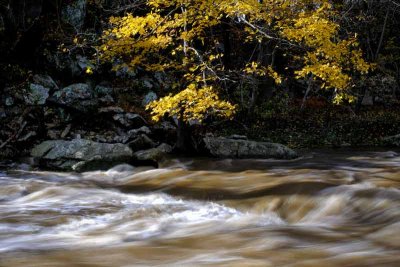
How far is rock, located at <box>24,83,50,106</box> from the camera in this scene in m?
14.8

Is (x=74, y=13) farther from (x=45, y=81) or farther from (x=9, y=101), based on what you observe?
(x=9, y=101)

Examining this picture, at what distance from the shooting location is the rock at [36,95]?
48.6ft

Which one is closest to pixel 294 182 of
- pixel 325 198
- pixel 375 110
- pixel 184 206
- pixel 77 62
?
pixel 325 198

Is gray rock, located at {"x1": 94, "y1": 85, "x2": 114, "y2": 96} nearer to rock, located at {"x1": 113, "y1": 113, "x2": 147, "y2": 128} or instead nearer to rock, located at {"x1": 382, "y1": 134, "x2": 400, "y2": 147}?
rock, located at {"x1": 113, "y1": 113, "x2": 147, "y2": 128}

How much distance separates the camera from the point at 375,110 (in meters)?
22.2

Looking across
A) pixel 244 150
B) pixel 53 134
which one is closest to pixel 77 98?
pixel 53 134

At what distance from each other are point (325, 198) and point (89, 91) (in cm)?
1167

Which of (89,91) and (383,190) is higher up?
(89,91)

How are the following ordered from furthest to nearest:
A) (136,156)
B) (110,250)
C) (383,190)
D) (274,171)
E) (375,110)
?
1. (375,110)
2. (136,156)
3. (274,171)
4. (383,190)
5. (110,250)

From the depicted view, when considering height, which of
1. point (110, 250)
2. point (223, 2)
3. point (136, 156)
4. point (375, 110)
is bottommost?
point (110, 250)

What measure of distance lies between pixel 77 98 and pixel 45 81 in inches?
63.9

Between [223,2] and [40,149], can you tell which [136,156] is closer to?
[40,149]

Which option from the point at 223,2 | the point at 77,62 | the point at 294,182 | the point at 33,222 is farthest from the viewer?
the point at 77,62

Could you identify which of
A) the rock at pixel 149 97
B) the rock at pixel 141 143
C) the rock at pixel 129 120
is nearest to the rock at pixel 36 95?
the rock at pixel 129 120
